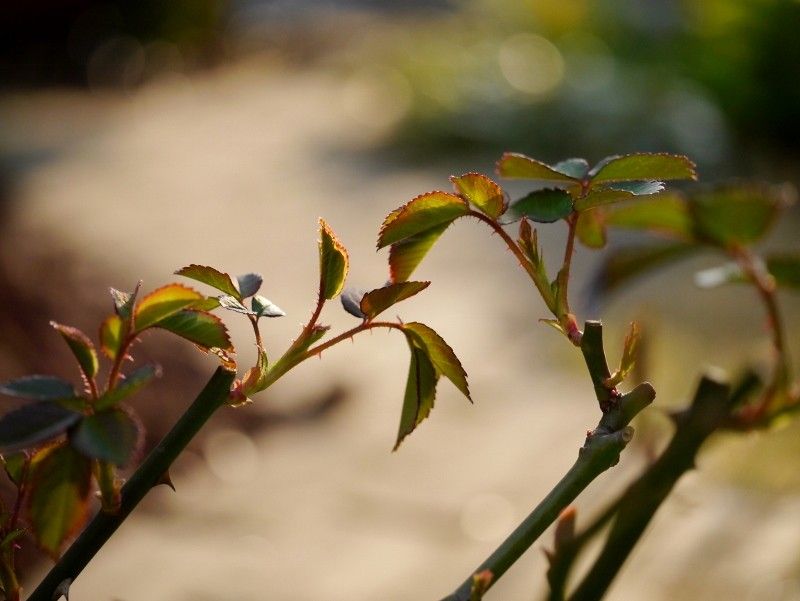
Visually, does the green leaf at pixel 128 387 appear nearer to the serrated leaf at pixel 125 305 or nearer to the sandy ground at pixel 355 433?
the serrated leaf at pixel 125 305

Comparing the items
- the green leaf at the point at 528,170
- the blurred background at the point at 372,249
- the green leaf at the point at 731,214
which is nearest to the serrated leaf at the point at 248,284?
the green leaf at the point at 528,170

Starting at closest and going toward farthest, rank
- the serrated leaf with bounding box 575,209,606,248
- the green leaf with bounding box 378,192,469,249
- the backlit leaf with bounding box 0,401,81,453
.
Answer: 1. the backlit leaf with bounding box 0,401,81,453
2. the green leaf with bounding box 378,192,469,249
3. the serrated leaf with bounding box 575,209,606,248

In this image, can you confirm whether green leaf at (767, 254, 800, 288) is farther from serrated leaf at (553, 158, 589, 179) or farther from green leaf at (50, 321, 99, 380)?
green leaf at (50, 321, 99, 380)

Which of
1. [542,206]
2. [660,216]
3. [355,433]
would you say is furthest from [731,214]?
[355,433]

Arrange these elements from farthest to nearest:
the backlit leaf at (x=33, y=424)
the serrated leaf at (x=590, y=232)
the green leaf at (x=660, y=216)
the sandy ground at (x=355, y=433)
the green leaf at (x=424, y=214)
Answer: the sandy ground at (x=355, y=433) < the green leaf at (x=660, y=216) < the serrated leaf at (x=590, y=232) < the green leaf at (x=424, y=214) < the backlit leaf at (x=33, y=424)

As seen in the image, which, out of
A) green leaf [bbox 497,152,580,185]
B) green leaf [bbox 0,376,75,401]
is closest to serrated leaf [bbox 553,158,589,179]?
green leaf [bbox 497,152,580,185]
